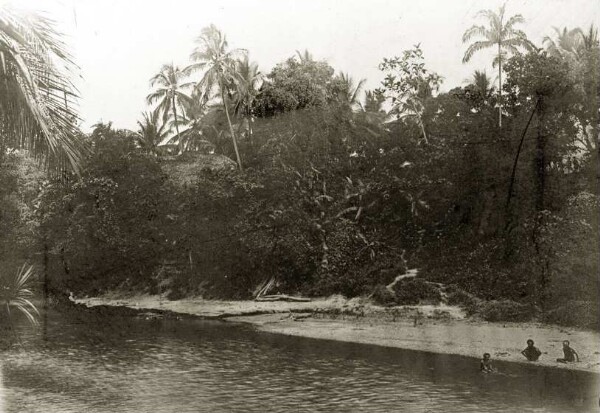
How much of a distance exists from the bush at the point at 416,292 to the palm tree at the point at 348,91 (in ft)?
29.2

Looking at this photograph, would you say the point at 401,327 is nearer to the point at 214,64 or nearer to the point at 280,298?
the point at 280,298

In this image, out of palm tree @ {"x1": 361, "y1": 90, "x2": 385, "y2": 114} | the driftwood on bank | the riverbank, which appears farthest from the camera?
palm tree @ {"x1": 361, "y1": 90, "x2": 385, "y2": 114}

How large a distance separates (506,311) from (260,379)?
8.53 metres

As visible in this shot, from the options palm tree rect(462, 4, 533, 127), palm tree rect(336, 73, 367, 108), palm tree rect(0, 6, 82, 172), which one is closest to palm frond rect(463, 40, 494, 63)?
palm tree rect(462, 4, 533, 127)

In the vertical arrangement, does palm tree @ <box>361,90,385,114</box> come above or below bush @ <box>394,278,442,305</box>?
above

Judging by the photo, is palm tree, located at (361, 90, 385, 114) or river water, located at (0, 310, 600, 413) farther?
palm tree, located at (361, 90, 385, 114)

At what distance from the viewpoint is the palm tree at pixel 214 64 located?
2834 cm

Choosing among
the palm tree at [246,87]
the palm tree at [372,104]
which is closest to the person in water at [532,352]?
the palm tree at [372,104]

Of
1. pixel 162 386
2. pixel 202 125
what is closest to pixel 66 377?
pixel 162 386

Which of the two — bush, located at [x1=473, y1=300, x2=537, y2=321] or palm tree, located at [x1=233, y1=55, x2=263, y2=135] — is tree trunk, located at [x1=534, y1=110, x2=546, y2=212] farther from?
palm tree, located at [x1=233, y1=55, x2=263, y2=135]

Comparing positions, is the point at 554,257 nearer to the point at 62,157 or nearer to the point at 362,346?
the point at 362,346

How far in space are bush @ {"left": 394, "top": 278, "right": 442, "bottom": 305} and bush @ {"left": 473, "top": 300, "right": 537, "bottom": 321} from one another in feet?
6.63

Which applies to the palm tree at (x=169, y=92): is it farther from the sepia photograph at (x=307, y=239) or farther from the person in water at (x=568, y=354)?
the person in water at (x=568, y=354)

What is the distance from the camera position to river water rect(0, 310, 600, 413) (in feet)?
38.0
